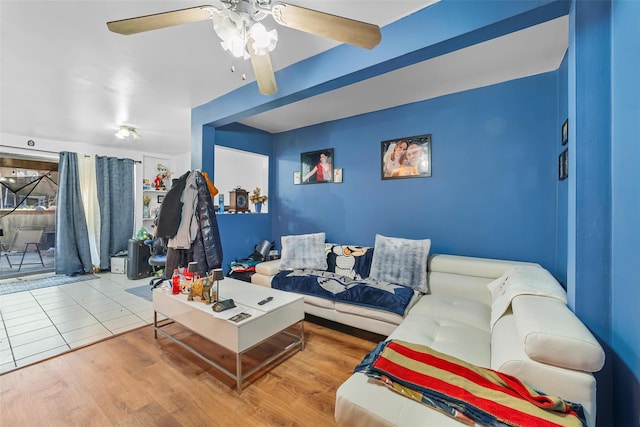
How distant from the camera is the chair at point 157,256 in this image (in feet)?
12.6

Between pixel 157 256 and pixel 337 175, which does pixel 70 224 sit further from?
pixel 337 175

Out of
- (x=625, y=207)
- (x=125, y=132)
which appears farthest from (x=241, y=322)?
(x=125, y=132)

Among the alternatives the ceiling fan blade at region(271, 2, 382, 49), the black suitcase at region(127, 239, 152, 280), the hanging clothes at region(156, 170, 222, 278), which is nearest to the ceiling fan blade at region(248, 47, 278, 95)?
the ceiling fan blade at region(271, 2, 382, 49)

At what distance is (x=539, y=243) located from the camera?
236cm

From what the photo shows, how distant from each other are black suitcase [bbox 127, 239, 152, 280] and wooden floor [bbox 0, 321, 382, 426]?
2323mm

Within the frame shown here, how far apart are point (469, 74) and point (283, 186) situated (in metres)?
2.71

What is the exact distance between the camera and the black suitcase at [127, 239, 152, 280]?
432 cm

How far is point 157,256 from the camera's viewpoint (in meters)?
4.00

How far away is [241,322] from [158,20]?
5.47 feet

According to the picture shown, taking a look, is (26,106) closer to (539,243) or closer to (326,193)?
(326,193)

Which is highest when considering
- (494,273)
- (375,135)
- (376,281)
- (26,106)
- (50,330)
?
(26,106)

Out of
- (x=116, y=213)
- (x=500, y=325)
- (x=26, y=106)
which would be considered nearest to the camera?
(x=500, y=325)

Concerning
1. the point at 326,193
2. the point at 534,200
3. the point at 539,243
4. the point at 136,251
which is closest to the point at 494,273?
the point at 539,243

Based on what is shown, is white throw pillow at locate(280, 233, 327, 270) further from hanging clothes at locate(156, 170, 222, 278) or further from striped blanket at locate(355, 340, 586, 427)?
striped blanket at locate(355, 340, 586, 427)
